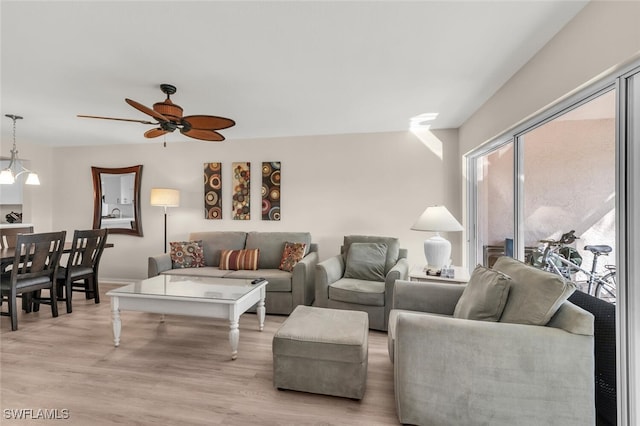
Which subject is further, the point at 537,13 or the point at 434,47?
the point at 434,47

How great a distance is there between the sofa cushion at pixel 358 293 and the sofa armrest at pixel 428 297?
2.08 feet

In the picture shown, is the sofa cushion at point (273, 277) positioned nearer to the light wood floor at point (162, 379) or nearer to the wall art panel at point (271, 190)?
the light wood floor at point (162, 379)

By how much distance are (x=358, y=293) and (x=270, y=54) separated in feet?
7.49

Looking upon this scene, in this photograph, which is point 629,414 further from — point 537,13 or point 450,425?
point 537,13

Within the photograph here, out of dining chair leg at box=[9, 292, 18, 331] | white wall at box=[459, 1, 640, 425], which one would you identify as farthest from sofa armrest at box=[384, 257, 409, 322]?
dining chair leg at box=[9, 292, 18, 331]

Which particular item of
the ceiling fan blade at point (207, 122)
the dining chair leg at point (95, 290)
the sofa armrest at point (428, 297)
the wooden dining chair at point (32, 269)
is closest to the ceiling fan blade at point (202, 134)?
the ceiling fan blade at point (207, 122)

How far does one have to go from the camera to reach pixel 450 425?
153cm

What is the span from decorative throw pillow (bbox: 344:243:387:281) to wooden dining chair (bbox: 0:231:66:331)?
3.24 metres

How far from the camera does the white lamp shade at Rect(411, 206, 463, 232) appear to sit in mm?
2805

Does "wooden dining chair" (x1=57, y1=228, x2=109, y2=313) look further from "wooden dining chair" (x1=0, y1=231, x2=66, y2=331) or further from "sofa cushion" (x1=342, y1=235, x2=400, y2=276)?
"sofa cushion" (x1=342, y1=235, x2=400, y2=276)

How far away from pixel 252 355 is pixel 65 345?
169 centimetres

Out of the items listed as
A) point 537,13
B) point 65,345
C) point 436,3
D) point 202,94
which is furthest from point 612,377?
point 65,345

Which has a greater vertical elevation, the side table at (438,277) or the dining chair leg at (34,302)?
the side table at (438,277)

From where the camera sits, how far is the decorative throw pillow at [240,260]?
3818 mm
